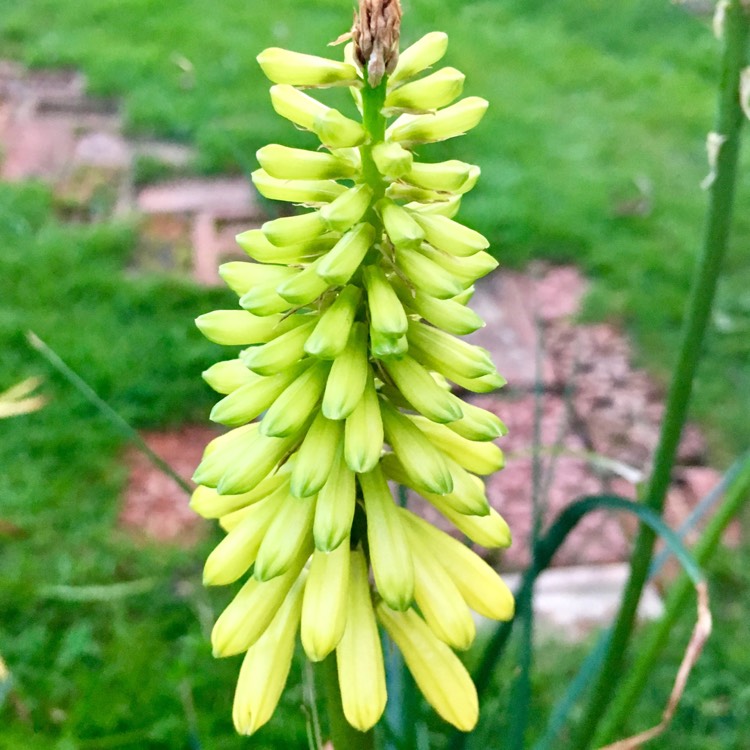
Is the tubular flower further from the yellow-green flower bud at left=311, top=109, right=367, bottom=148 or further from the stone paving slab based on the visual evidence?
the stone paving slab

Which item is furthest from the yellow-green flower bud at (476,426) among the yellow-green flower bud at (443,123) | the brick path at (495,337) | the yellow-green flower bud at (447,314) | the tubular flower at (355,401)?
the brick path at (495,337)

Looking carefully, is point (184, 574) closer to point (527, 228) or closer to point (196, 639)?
point (196, 639)

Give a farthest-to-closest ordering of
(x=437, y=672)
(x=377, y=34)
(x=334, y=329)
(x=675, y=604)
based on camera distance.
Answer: (x=675, y=604) < (x=437, y=672) < (x=334, y=329) < (x=377, y=34)

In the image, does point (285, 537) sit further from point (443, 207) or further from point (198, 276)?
point (198, 276)

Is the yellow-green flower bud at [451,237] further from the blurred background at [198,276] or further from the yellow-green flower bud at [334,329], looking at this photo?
the blurred background at [198,276]

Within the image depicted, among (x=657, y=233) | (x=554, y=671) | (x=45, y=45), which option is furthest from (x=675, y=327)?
(x=45, y=45)

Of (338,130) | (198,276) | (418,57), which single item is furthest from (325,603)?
(198,276)
